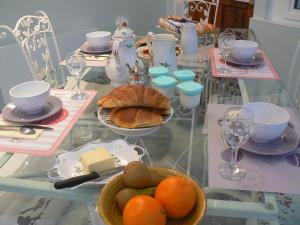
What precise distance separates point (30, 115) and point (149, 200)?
23.4 inches

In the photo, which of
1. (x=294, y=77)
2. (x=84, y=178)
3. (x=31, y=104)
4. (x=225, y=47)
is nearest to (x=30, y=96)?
(x=31, y=104)

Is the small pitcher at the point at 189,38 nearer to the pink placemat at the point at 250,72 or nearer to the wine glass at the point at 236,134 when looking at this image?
the pink placemat at the point at 250,72

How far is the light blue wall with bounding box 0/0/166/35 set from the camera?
2.49 metres

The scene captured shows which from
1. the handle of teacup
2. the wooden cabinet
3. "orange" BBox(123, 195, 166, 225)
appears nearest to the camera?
"orange" BBox(123, 195, 166, 225)

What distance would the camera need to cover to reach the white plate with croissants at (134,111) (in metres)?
0.93

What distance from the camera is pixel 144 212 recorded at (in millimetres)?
552

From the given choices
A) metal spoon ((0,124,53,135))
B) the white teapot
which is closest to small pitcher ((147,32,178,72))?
the white teapot

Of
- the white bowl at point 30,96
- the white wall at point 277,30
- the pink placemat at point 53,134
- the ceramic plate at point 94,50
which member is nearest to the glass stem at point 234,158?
the pink placemat at point 53,134

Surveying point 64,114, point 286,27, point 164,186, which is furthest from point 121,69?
point 286,27

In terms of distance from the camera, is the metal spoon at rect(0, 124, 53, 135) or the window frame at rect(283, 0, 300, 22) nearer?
the metal spoon at rect(0, 124, 53, 135)

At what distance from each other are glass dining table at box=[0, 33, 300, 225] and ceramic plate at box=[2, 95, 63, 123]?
91mm

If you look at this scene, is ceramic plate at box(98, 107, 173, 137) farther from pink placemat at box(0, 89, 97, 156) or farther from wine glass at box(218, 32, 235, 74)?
wine glass at box(218, 32, 235, 74)

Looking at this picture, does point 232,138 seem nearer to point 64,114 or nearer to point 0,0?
point 64,114

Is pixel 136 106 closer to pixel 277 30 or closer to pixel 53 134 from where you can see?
pixel 53 134
